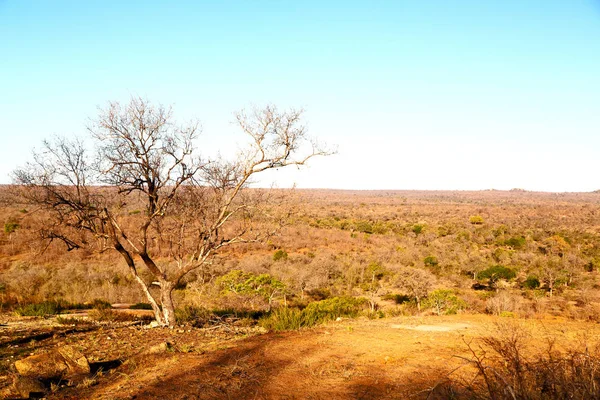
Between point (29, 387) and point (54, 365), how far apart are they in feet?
2.72

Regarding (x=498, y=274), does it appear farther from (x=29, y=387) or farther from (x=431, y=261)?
(x=29, y=387)

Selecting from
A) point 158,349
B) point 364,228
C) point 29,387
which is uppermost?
point 29,387

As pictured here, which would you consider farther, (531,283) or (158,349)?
(531,283)

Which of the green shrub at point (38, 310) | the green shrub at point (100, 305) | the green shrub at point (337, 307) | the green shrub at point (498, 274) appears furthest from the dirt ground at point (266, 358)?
the green shrub at point (498, 274)

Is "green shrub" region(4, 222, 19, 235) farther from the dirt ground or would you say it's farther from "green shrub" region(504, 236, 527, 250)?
"green shrub" region(504, 236, 527, 250)

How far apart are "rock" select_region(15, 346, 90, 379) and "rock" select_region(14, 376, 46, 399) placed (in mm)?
348

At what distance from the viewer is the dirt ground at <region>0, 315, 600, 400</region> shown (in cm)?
508

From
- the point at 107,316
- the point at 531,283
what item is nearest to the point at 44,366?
the point at 107,316

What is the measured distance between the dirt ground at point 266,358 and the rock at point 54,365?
245 mm

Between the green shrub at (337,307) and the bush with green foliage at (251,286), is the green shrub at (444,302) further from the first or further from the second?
the bush with green foliage at (251,286)

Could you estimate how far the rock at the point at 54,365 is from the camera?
18.7ft

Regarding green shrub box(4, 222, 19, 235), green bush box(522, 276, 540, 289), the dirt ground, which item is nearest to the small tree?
green bush box(522, 276, 540, 289)

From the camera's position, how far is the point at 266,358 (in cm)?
643

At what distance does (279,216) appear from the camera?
32.8 ft
